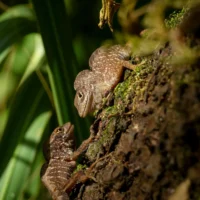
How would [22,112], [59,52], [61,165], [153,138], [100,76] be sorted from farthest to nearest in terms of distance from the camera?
[22,112], [59,52], [61,165], [100,76], [153,138]

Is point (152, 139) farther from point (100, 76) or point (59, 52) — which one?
point (59, 52)

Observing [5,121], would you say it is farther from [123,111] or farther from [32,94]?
[123,111]

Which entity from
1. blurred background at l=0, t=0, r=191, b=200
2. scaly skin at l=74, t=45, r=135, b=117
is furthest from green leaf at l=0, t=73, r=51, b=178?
scaly skin at l=74, t=45, r=135, b=117

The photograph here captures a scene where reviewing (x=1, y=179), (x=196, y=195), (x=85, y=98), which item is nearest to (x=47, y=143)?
(x=85, y=98)

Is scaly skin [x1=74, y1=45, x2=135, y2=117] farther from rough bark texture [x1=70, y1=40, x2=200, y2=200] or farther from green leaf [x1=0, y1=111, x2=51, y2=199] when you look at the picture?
green leaf [x1=0, y1=111, x2=51, y2=199]

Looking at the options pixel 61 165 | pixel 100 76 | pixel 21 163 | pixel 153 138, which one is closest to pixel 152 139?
pixel 153 138

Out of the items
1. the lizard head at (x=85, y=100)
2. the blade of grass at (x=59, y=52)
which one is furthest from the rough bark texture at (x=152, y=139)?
the blade of grass at (x=59, y=52)

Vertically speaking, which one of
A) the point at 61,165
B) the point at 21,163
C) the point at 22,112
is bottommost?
the point at 61,165

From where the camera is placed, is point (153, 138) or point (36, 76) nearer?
point (153, 138)
